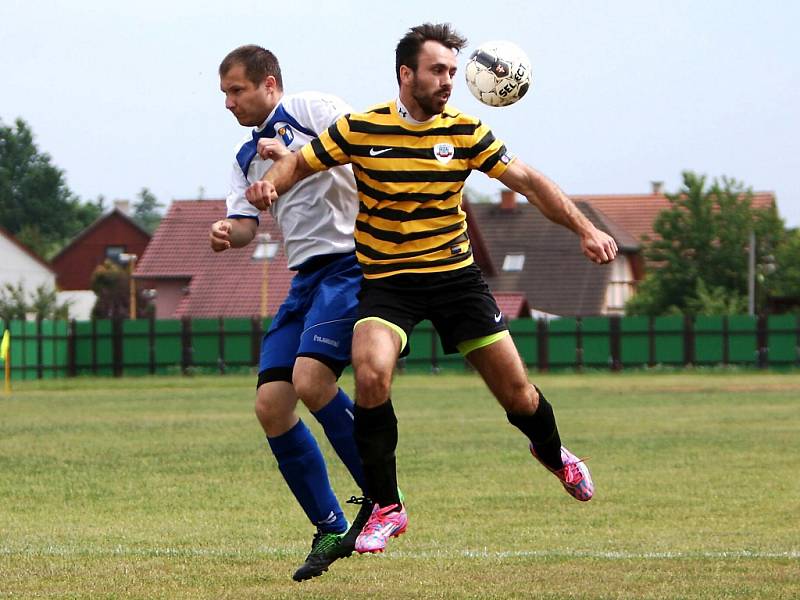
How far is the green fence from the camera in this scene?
1850 inches

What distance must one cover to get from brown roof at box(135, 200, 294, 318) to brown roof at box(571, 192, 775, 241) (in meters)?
26.9

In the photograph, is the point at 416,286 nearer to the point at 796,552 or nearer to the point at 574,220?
the point at 574,220

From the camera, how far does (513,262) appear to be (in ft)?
253

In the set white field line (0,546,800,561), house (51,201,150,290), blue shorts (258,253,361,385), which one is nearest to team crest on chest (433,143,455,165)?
blue shorts (258,253,361,385)

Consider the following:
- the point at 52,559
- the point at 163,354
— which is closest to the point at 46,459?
the point at 52,559

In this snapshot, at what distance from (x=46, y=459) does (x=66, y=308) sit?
48743mm

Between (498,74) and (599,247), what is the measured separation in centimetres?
99

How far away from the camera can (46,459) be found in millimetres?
16516

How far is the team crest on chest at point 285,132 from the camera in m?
7.52

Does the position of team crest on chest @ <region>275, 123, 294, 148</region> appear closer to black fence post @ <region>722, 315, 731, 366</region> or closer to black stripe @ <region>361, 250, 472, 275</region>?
black stripe @ <region>361, 250, 472, 275</region>

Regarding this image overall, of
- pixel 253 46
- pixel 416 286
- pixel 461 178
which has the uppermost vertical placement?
pixel 253 46

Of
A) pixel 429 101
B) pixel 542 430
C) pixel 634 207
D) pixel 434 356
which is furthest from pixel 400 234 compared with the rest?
pixel 634 207

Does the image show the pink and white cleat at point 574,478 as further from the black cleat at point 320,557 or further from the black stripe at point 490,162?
the black stripe at point 490,162

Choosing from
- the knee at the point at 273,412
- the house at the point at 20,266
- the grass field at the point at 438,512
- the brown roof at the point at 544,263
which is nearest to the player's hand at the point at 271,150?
the knee at the point at 273,412
